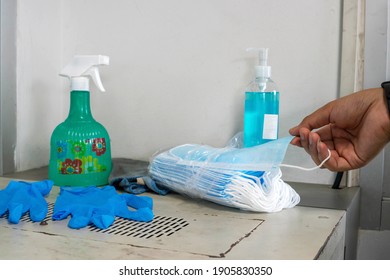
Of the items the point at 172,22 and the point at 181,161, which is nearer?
the point at 181,161

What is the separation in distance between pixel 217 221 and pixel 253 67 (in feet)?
1.43

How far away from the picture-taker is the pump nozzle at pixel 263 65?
887mm

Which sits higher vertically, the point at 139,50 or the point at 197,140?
the point at 139,50

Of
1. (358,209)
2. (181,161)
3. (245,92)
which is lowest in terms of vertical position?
(358,209)

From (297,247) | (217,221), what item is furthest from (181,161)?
(297,247)

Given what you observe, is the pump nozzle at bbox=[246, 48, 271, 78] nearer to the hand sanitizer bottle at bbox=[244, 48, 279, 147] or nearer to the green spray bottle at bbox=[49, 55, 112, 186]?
the hand sanitizer bottle at bbox=[244, 48, 279, 147]

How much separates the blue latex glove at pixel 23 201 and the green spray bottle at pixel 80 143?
0.10 m

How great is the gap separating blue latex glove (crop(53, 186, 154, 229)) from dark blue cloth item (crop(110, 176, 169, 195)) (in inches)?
3.4

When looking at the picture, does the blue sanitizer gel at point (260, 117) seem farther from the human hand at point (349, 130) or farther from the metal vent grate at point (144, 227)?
the metal vent grate at point (144, 227)

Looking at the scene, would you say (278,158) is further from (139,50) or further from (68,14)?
(68,14)

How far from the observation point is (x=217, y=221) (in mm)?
649
